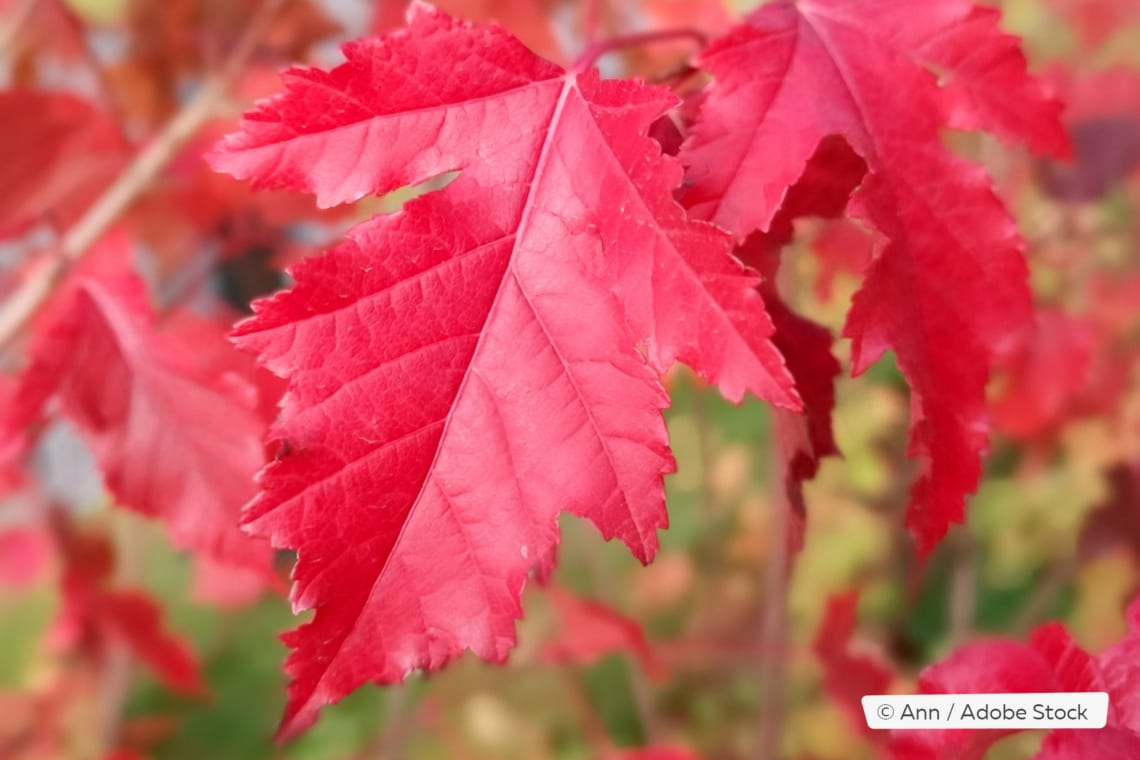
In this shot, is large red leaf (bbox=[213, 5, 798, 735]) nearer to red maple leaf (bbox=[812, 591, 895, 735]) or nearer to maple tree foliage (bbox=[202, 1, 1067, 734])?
maple tree foliage (bbox=[202, 1, 1067, 734])

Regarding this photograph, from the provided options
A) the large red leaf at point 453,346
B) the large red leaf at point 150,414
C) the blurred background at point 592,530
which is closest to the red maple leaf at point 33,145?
the blurred background at point 592,530

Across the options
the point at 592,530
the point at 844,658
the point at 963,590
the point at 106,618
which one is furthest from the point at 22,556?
the point at 963,590

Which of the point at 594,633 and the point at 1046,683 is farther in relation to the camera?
the point at 594,633

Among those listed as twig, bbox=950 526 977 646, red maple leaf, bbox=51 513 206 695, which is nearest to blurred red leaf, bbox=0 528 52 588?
red maple leaf, bbox=51 513 206 695

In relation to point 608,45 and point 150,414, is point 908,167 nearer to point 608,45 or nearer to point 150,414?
point 608,45

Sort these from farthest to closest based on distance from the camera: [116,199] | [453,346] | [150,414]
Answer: [116,199] < [150,414] < [453,346]

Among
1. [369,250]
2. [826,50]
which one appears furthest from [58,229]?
[826,50]
